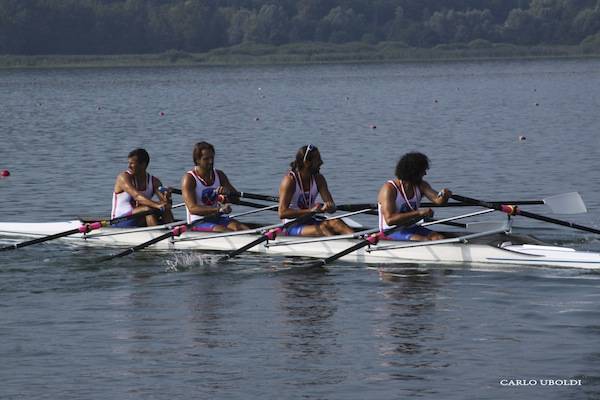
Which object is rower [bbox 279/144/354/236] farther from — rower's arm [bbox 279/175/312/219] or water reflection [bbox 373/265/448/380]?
water reflection [bbox 373/265/448/380]

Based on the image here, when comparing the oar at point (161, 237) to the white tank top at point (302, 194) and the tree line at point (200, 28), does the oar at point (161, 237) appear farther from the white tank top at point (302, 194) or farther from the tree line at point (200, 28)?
the tree line at point (200, 28)

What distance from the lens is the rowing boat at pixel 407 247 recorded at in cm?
1694

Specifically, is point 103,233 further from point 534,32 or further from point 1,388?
point 534,32

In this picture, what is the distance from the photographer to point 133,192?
1903 cm

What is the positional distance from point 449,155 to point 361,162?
293 centimetres

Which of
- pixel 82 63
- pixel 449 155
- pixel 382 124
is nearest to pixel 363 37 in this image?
pixel 82 63

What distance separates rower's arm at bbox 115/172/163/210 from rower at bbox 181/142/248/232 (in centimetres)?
53

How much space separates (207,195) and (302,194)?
59.0 inches

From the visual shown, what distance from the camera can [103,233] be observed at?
19562mm

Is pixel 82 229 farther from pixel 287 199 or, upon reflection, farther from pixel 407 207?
pixel 407 207

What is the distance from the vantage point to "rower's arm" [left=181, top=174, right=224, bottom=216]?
730 inches

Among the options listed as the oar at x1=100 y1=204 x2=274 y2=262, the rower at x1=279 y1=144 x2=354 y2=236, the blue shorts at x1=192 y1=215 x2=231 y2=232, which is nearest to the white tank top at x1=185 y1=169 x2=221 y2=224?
the blue shorts at x1=192 y1=215 x2=231 y2=232

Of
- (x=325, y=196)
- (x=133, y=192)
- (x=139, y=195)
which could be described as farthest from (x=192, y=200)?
(x=325, y=196)

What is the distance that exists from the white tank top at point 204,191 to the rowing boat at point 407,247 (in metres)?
0.40
